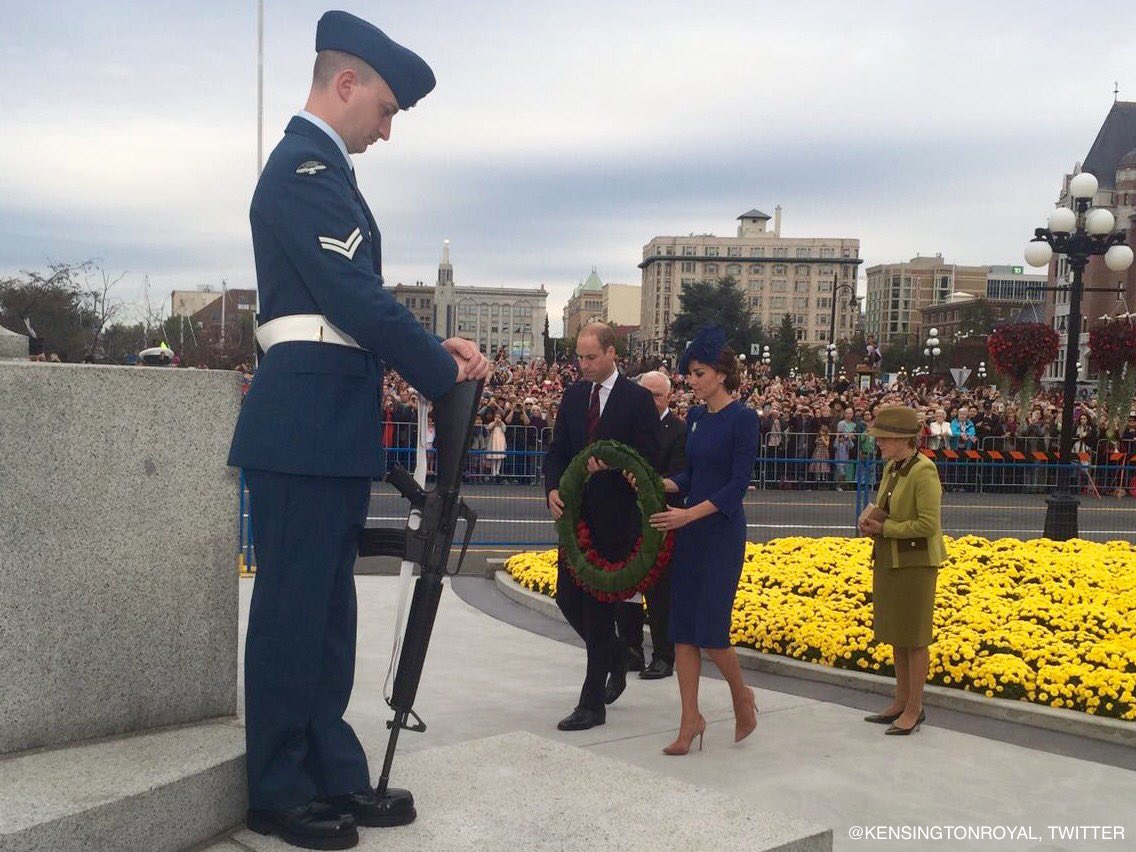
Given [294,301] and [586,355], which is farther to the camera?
[586,355]

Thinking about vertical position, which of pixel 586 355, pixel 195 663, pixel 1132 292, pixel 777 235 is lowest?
pixel 195 663

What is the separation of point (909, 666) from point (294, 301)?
14.0ft

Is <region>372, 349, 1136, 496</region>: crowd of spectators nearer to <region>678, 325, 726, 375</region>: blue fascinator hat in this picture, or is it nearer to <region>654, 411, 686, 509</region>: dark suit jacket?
<region>654, 411, 686, 509</region>: dark suit jacket

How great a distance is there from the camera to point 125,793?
3.25 meters

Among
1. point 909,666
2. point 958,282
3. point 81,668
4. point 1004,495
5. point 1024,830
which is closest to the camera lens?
point 81,668

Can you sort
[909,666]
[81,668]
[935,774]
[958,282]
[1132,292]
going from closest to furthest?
[81,668] < [935,774] < [909,666] < [1132,292] < [958,282]

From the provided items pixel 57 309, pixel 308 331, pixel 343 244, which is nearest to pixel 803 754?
pixel 308 331

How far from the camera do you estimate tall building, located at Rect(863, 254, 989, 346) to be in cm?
19160

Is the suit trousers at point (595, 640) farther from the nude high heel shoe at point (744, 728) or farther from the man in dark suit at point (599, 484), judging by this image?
the nude high heel shoe at point (744, 728)

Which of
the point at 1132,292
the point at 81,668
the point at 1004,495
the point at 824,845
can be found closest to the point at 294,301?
the point at 81,668

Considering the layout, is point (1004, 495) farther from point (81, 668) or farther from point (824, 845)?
point (81, 668)

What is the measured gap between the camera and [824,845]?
12.3 ft

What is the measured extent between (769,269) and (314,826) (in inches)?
6925

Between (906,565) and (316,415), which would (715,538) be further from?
(316,415)
